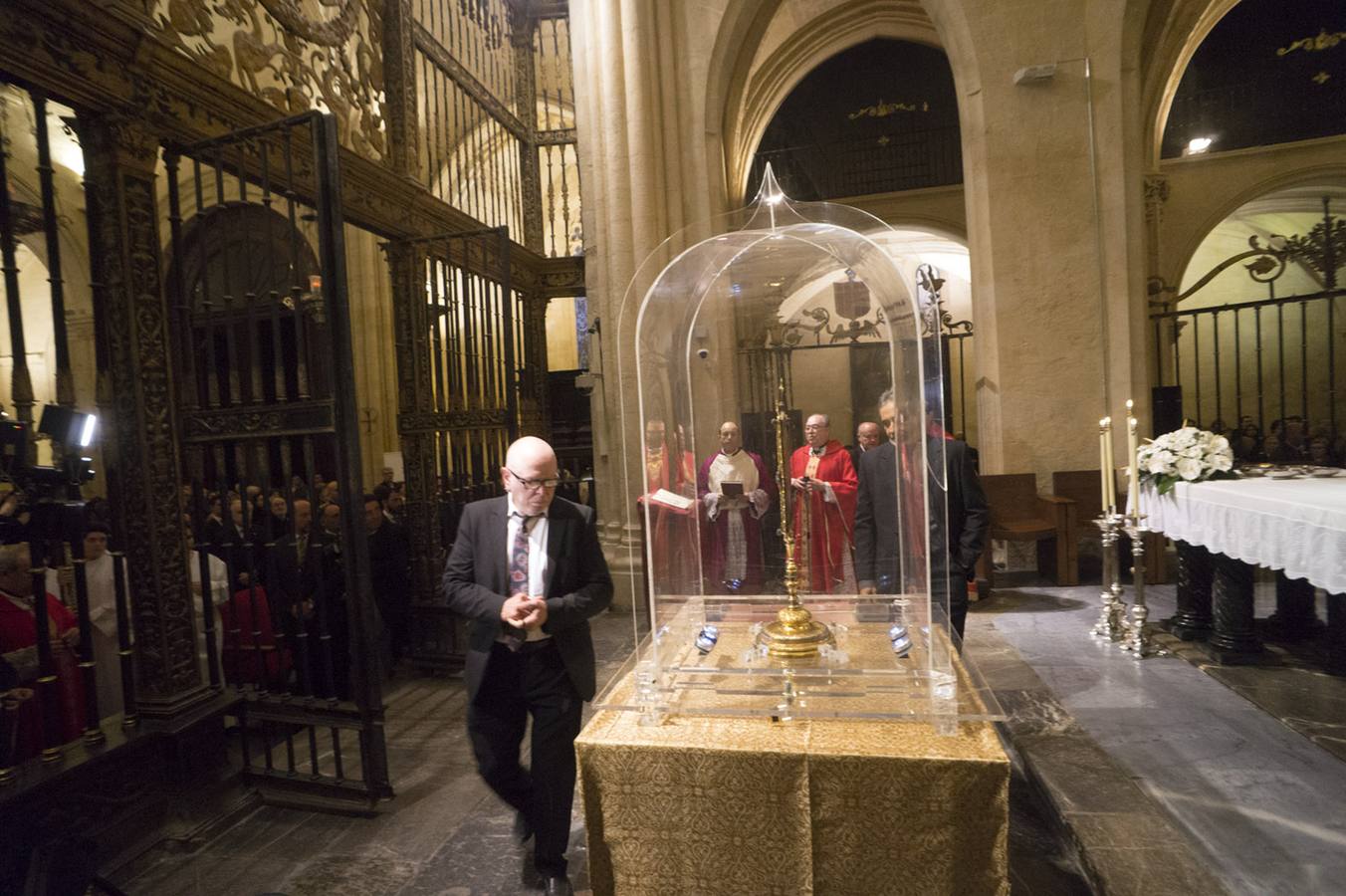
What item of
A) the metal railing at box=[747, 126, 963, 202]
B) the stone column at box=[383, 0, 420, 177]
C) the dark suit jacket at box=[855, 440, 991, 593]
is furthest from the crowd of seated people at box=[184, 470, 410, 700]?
Answer: the metal railing at box=[747, 126, 963, 202]

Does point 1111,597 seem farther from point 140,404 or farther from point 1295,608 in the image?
point 140,404

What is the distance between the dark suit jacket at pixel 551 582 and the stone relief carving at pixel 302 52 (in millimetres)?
2829

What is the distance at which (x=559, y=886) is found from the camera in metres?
2.59

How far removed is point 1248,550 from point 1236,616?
74 cm

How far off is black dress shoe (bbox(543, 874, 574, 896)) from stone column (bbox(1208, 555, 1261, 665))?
4247 millimetres

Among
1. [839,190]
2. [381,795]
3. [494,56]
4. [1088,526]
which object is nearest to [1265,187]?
[839,190]

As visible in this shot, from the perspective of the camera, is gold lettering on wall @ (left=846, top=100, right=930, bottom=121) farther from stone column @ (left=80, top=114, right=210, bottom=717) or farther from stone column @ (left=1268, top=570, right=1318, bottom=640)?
stone column @ (left=80, top=114, right=210, bottom=717)

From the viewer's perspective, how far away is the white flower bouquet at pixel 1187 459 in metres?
4.81

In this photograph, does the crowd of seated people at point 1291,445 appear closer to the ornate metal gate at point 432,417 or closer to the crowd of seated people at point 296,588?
the ornate metal gate at point 432,417

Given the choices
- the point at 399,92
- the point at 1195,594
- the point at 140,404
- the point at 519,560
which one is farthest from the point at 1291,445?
the point at 140,404

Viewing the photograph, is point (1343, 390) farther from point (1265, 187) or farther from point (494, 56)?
point (494, 56)

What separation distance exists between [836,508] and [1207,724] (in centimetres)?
243

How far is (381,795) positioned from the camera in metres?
3.52

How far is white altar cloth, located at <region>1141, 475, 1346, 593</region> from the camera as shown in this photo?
133 inches
